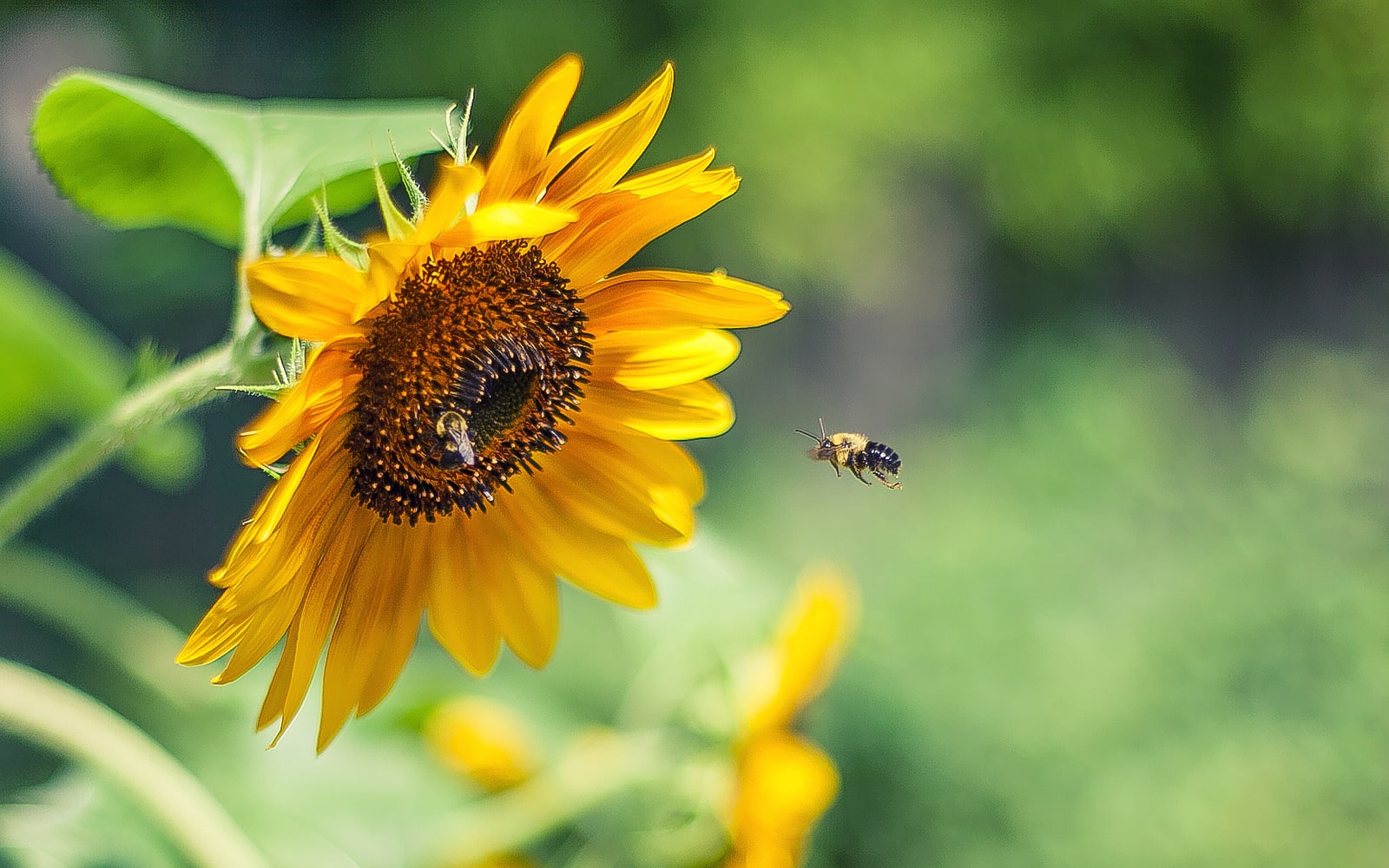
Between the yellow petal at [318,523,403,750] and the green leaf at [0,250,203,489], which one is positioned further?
the green leaf at [0,250,203,489]

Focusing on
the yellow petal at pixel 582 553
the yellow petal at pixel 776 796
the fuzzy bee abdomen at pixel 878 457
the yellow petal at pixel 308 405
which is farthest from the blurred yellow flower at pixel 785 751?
the yellow petal at pixel 308 405

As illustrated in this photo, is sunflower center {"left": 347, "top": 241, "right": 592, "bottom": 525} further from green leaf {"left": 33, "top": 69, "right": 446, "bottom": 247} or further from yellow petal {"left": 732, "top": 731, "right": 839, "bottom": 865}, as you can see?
yellow petal {"left": 732, "top": 731, "right": 839, "bottom": 865}

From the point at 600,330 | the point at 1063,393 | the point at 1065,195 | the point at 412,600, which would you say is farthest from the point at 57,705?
the point at 1065,195

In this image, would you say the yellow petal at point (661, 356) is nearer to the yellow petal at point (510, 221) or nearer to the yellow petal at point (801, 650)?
the yellow petal at point (510, 221)

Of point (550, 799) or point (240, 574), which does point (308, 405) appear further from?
point (550, 799)

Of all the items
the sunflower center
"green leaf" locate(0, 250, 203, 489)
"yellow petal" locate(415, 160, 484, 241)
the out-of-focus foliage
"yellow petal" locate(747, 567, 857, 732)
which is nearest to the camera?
"yellow petal" locate(415, 160, 484, 241)

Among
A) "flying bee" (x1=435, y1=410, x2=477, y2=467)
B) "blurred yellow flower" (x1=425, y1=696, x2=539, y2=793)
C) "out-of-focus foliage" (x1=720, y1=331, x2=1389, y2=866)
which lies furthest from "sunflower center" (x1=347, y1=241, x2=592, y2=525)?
"out-of-focus foliage" (x1=720, y1=331, x2=1389, y2=866)

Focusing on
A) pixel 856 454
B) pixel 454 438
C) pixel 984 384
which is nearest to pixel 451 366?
pixel 454 438
